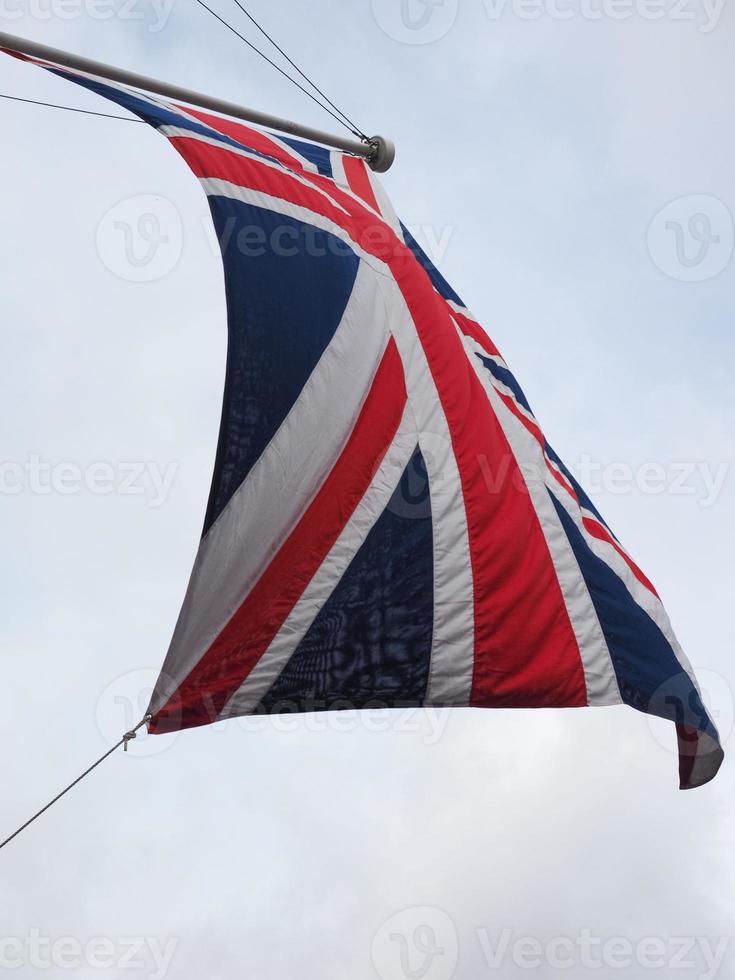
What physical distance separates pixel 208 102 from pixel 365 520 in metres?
3.03

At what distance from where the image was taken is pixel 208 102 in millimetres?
7906

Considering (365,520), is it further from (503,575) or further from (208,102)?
(208,102)

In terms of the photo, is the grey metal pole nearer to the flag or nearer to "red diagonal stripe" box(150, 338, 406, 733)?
the flag

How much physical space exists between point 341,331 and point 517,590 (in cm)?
200

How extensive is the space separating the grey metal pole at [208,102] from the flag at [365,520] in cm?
19

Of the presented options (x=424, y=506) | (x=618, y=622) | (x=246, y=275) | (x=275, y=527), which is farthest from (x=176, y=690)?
(x=618, y=622)

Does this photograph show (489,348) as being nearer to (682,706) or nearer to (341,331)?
(341,331)

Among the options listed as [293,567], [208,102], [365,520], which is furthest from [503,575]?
[208,102]

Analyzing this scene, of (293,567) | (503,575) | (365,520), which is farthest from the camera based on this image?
(503,575)

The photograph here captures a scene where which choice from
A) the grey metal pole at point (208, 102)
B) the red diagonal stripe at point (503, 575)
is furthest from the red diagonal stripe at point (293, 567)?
the grey metal pole at point (208, 102)

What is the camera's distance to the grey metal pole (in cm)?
684

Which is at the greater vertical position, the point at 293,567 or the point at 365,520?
the point at 365,520

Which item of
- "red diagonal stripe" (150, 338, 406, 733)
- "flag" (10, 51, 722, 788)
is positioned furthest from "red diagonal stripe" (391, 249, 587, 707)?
"red diagonal stripe" (150, 338, 406, 733)

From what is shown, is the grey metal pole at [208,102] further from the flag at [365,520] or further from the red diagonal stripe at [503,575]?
the red diagonal stripe at [503,575]
